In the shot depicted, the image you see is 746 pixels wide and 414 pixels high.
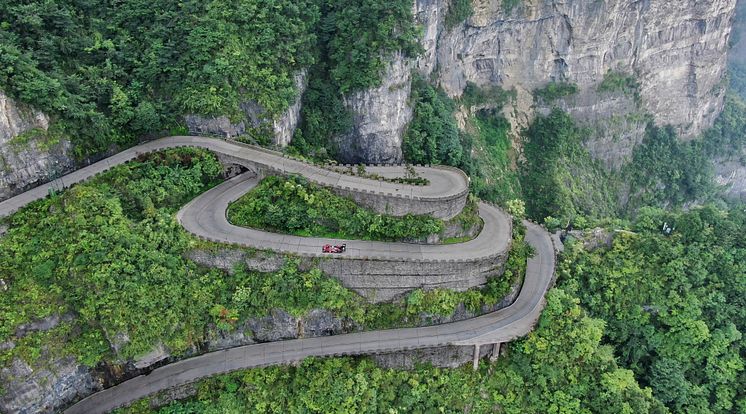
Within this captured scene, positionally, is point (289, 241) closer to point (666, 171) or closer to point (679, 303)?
point (679, 303)

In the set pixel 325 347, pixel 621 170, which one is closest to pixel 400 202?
pixel 325 347

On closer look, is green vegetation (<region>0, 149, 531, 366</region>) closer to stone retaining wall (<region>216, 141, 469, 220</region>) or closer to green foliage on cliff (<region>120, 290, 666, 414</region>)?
stone retaining wall (<region>216, 141, 469, 220</region>)

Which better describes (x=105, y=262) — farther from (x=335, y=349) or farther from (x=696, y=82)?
(x=696, y=82)

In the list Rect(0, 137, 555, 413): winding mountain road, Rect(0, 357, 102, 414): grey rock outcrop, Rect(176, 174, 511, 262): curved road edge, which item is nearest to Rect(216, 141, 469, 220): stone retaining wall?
Rect(0, 137, 555, 413): winding mountain road

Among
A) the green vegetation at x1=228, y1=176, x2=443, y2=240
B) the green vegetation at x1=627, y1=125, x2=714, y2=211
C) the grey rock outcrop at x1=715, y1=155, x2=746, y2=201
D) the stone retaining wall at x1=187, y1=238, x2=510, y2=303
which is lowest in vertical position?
the grey rock outcrop at x1=715, y1=155, x2=746, y2=201

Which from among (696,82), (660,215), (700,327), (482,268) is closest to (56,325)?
(482,268)

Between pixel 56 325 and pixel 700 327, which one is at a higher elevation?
pixel 56 325

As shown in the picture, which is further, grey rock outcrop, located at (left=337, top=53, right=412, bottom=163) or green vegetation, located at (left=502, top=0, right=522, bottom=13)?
green vegetation, located at (left=502, top=0, right=522, bottom=13)

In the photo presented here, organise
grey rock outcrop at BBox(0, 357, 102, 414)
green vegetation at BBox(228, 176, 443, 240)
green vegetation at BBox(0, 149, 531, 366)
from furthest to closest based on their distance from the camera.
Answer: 1. green vegetation at BBox(228, 176, 443, 240)
2. green vegetation at BBox(0, 149, 531, 366)
3. grey rock outcrop at BBox(0, 357, 102, 414)
